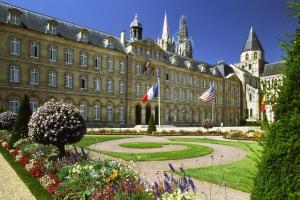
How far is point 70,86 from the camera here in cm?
3809

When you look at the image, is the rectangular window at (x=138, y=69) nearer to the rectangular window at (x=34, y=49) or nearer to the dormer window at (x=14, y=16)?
the rectangular window at (x=34, y=49)

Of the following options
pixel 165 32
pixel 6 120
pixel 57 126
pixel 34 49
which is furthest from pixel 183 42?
pixel 57 126

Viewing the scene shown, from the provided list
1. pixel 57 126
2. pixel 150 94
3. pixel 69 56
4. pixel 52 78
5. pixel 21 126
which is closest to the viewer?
pixel 57 126

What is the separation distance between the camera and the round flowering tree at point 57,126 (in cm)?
1139

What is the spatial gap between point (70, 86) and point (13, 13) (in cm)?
1053

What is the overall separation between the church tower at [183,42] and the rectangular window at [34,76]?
67019 mm

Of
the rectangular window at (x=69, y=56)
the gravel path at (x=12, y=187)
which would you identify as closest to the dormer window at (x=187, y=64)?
the rectangular window at (x=69, y=56)

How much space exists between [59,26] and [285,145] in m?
38.3

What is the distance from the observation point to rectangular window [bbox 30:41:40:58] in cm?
3469

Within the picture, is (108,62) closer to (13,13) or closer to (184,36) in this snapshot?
(13,13)

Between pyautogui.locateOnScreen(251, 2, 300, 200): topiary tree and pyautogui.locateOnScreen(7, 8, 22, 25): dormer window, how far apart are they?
34.9 meters

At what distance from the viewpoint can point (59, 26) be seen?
3797 cm

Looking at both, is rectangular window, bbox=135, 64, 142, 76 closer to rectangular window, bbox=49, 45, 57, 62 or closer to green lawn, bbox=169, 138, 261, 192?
rectangular window, bbox=49, 45, 57, 62

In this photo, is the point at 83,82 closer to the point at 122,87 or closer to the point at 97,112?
the point at 97,112
